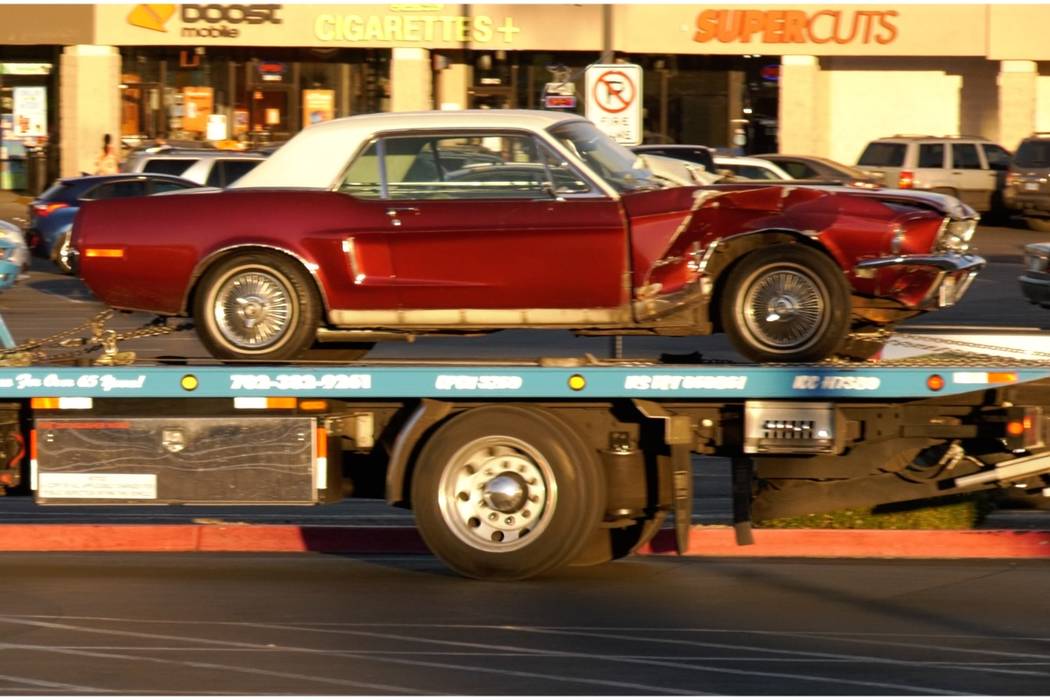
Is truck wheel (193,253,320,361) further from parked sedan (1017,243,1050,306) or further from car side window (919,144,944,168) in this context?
car side window (919,144,944,168)

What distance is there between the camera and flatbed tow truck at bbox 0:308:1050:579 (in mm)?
9055

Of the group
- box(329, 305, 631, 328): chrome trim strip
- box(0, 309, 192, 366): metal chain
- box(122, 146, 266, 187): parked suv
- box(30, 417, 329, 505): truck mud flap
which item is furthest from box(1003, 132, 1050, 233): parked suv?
box(30, 417, 329, 505): truck mud flap

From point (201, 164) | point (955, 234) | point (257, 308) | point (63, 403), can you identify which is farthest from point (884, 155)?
point (63, 403)

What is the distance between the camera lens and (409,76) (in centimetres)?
3781

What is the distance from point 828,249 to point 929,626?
7.29 feet

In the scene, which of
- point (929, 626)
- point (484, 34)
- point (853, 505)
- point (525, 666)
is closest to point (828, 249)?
point (853, 505)

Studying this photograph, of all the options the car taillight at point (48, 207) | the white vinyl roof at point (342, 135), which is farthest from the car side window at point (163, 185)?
the white vinyl roof at point (342, 135)

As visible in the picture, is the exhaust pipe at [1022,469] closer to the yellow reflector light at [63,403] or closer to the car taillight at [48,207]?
the yellow reflector light at [63,403]

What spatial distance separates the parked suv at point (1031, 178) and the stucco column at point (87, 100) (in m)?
18.3

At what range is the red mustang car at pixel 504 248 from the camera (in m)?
9.38

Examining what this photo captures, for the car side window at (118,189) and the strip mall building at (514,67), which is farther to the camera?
the strip mall building at (514,67)

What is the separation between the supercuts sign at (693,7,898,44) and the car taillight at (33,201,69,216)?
16.1 meters

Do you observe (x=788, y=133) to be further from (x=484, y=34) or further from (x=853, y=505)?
(x=853, y=505)

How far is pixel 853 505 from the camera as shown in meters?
9.60
